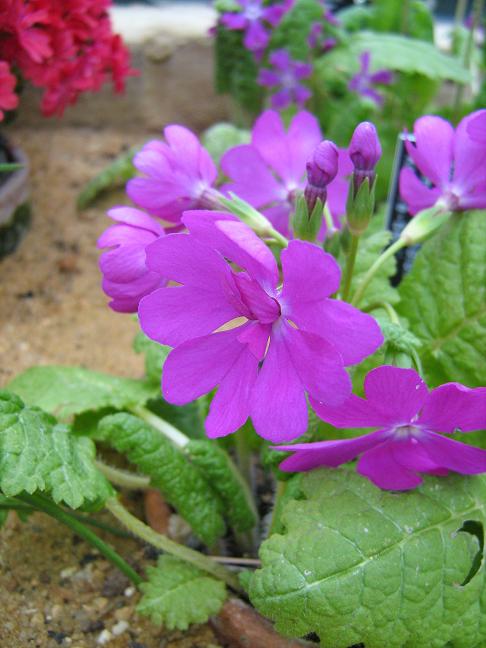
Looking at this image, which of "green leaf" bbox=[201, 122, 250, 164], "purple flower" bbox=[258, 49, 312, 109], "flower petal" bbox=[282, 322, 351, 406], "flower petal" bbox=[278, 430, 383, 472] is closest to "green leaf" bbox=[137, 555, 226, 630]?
"flower petal" bbox=[278, 430, 383, 472]

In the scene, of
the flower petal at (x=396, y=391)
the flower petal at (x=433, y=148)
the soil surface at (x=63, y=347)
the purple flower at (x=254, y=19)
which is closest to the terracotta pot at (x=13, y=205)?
the soil surface at (x=63, y=347)

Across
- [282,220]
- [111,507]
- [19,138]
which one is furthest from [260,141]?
[19,138]

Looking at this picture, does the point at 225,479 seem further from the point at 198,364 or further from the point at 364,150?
the point at 364,150

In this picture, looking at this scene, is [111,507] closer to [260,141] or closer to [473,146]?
[260,141]

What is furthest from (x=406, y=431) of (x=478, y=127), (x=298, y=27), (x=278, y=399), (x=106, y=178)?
(x=298, y=27)

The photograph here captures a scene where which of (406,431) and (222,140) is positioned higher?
(406,431)


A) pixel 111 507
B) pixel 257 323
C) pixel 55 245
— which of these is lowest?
pixel 55 245

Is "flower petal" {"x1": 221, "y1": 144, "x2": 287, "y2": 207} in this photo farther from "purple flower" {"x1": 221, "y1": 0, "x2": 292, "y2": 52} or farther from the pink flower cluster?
"purple flower" {"x1": 221, "y1": 0, "x2": 292, "y2": 52}
